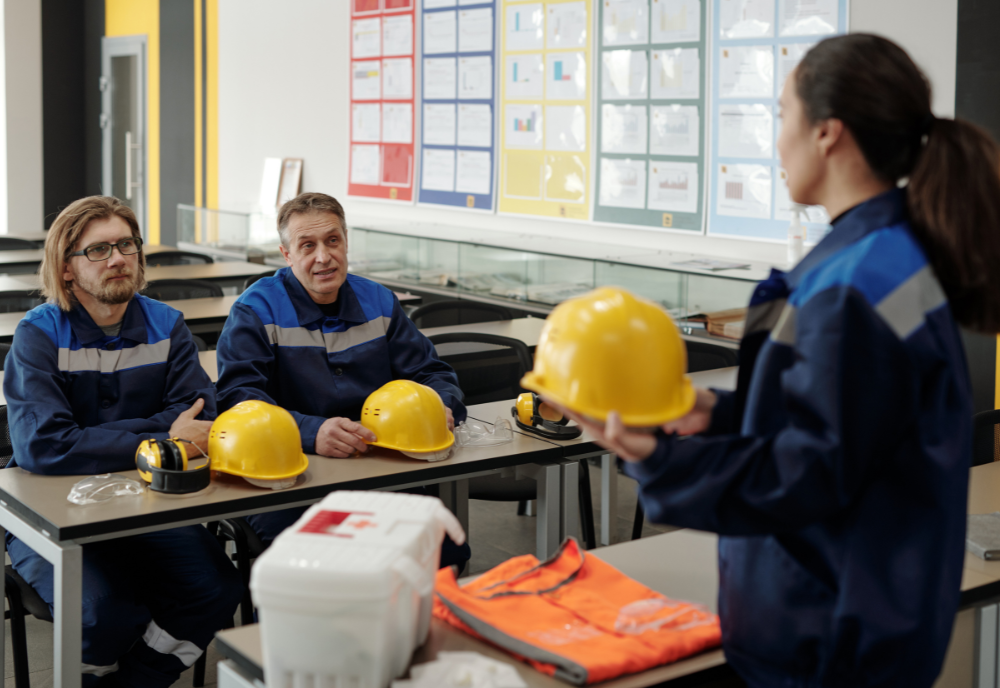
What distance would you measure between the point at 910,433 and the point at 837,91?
0.37m

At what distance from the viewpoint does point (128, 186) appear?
10508 millimetres

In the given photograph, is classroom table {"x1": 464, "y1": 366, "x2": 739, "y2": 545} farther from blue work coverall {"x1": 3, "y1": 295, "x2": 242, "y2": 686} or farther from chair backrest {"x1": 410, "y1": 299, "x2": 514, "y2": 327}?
chair backrest {"x1": 410, "y1": 299, "x2": 514, "y2": 327}

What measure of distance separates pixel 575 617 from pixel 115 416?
4.73ft

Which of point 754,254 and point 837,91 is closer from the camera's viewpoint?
point 837,91

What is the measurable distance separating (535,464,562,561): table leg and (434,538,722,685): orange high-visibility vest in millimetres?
910

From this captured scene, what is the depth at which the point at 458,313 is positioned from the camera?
4672 millimetres

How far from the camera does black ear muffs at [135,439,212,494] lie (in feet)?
6.87

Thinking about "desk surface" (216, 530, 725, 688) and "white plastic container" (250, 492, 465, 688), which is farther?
"desk surface" (216, 530, 725, 688)

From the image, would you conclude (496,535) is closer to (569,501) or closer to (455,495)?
(455,495)

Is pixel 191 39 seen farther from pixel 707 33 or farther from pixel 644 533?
pixel 644 533

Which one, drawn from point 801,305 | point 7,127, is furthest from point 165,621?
point 7,127

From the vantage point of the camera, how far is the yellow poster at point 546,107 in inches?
219

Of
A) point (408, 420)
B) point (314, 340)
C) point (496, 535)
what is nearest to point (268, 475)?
point (408, 420)

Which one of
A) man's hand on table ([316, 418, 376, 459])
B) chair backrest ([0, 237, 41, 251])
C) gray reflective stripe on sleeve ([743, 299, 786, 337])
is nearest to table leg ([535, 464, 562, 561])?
man's hand on table ([316, 418, 376, 459])
